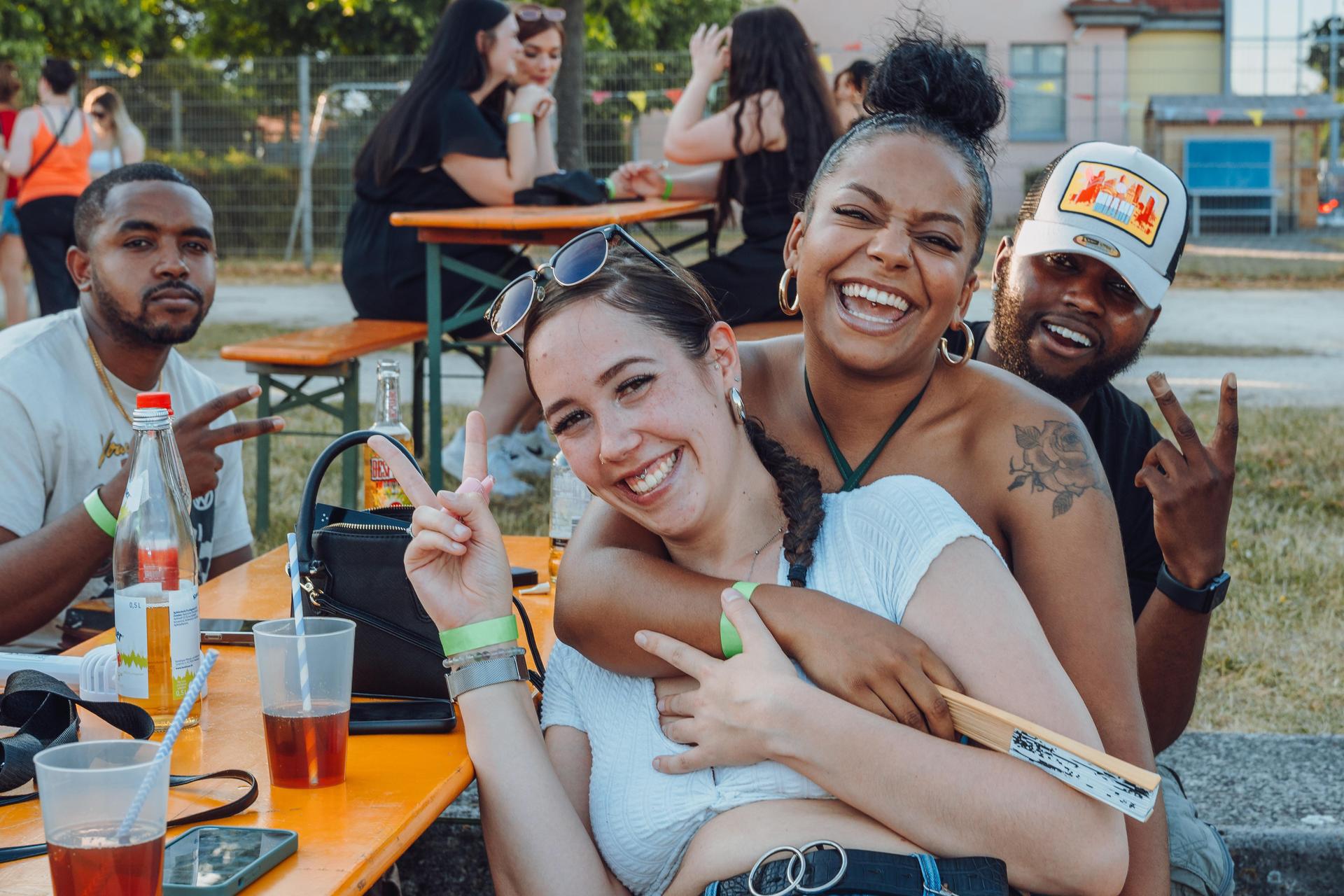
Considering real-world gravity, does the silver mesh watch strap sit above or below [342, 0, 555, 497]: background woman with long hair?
below

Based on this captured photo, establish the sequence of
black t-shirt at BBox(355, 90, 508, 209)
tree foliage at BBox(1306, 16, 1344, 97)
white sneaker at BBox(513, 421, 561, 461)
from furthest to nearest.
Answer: tree foliage at BBox(1306, 16, 1344, 97)
white sneaker at BBox(513, 421, 561, 461)
black t-shirt at BBox(355, 90, 508, 209)

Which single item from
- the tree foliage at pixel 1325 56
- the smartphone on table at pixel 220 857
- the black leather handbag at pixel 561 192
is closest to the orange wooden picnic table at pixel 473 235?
the black leather handbag at pixel 561 192

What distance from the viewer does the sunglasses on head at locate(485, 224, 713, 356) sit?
2033 mm

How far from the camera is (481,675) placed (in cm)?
195

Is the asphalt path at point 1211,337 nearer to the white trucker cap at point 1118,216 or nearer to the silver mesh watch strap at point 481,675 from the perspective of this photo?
the white trucker cap at point 1118,216

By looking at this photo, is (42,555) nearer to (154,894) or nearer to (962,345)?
(154,894)

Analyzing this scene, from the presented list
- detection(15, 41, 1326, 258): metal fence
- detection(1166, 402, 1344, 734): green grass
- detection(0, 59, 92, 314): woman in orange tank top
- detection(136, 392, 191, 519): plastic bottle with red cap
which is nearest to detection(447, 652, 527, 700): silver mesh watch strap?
detection(136, 392, 191, 519): plastic bottle with red cap

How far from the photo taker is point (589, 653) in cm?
207

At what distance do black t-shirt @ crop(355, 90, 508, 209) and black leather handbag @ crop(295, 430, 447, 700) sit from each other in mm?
4471

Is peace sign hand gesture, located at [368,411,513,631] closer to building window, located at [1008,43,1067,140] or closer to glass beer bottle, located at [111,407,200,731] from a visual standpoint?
glass beer bottle, located at [111,407,200,731]

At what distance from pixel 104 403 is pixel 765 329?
327 cm

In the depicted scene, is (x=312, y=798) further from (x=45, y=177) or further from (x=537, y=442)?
(x=45, y=177)

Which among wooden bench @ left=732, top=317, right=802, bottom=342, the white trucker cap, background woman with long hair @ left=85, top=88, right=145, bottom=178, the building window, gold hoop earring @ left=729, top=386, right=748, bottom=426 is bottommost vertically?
wooden bench @ left=732, top=317, right=802, bottom=342

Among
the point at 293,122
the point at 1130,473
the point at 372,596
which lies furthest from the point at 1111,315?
the point at 293,122
